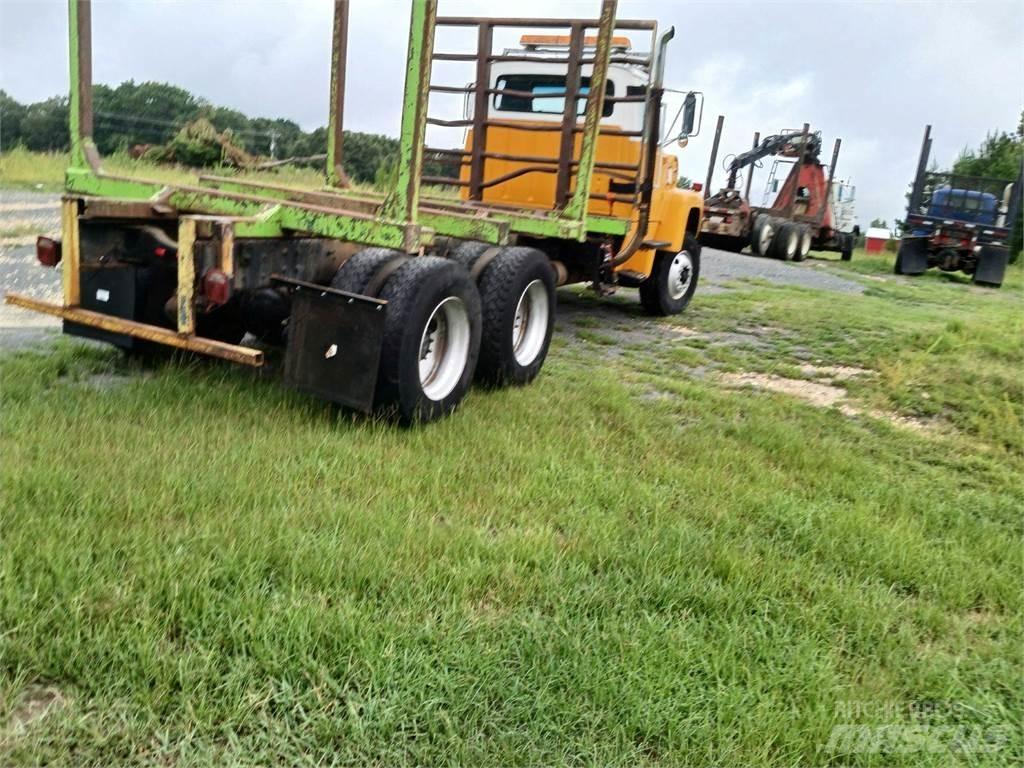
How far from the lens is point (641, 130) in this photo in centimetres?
788

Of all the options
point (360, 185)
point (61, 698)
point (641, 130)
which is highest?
point (641, 130)

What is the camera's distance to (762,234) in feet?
70.6

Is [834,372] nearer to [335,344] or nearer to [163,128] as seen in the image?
[335,344]

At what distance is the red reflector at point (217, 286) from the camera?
4141mm

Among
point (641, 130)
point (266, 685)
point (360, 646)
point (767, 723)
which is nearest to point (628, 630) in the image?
point (767, 723)

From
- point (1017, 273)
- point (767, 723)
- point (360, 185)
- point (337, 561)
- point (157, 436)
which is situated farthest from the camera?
point (1017, 273)

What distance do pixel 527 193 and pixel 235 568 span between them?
5896 millimetres

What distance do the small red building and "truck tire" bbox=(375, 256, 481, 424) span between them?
30.0 meters

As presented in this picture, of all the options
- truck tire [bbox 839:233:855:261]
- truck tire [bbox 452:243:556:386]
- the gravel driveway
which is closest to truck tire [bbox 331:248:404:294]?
truck tire [bbox 452:243:556:386]

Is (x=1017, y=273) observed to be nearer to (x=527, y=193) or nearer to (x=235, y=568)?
(x=527, y=193)

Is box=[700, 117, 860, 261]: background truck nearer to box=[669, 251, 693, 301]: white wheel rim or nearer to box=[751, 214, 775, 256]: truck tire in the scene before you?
box=[751, 214, 775, 256]: truck tire

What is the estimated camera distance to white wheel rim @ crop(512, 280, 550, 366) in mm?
5945

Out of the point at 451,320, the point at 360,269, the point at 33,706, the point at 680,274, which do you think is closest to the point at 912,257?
the point at 680,274

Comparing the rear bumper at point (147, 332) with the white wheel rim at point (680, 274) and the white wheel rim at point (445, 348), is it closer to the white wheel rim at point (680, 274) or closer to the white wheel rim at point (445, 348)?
the white wheel rim at point (445, 348)
